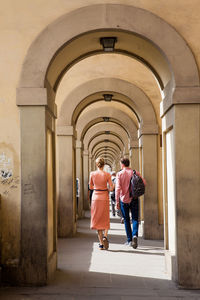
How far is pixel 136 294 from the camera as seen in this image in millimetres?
5512

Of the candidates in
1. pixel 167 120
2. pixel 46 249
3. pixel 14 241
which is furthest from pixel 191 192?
pixel 14 241

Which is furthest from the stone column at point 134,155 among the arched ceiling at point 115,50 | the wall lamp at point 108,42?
the wall lamp at point 108,42

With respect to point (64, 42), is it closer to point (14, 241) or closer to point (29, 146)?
point (29, 146)

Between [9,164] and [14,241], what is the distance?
1.12 m

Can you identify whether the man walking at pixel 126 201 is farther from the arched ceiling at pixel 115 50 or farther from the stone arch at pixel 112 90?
the arched ceiling at pixel 115 50

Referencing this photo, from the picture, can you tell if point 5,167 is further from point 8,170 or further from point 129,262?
point 129,262

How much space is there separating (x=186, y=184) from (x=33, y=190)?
220 cm

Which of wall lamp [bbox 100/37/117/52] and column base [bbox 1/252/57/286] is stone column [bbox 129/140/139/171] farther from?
column base [bbox 1/252/57/286]

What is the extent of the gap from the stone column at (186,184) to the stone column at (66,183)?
211 inches

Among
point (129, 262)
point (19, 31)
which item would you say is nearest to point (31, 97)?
point (19, 31)

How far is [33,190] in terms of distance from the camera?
6051 millimetres

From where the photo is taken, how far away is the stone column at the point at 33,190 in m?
5.96

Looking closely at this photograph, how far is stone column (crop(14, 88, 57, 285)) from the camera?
235 inches

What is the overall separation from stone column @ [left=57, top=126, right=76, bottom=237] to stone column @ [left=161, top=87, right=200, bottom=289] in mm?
5349
